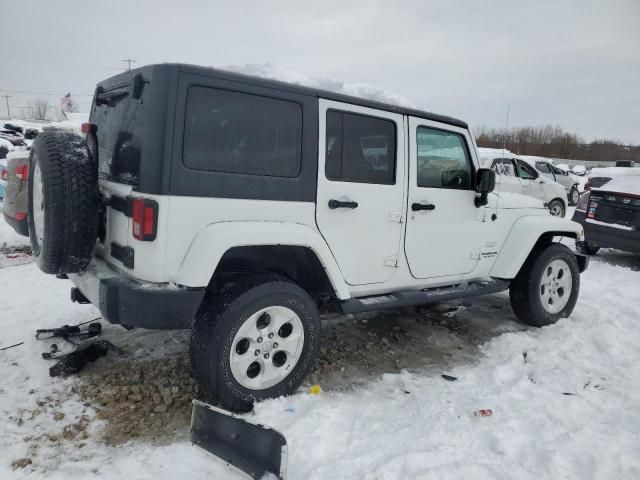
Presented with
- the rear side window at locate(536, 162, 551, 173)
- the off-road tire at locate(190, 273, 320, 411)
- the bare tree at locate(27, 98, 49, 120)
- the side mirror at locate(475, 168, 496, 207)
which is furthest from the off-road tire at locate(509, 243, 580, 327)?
the bare tree at locate(27, 98, 49, 120)

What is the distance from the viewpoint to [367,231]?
134 inches

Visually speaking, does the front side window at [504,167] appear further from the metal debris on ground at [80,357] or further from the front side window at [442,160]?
the metal debris on ground at [80,357]

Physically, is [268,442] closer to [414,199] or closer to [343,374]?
[343,374]

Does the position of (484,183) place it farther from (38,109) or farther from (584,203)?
(38,109)

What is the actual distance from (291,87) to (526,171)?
1094 cm

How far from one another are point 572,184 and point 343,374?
16029mm

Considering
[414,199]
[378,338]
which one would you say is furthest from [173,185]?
[378,338]

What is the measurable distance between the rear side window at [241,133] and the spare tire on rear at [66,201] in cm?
66

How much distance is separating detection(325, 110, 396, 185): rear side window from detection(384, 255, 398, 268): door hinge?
569 mm

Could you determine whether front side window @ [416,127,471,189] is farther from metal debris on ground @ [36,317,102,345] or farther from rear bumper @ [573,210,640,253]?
rear bumper @ [573,210,640,253]

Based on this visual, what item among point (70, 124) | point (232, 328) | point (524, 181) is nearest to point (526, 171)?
point (524, 181)

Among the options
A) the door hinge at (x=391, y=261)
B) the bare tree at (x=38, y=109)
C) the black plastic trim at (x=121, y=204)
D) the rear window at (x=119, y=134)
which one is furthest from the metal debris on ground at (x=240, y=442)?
the bare tree at (x=38, y=109)

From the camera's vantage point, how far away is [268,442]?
7.57 ft

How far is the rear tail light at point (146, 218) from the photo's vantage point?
2.54 meters
